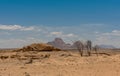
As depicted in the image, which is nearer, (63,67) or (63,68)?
(63,68)

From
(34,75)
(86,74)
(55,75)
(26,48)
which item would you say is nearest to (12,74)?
(34,75)

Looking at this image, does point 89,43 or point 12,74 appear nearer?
point 12,74

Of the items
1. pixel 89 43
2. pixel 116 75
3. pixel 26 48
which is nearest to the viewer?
pixel 116 75

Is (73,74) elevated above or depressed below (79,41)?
below

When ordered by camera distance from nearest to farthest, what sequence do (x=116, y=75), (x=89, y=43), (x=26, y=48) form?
(x=116, y=75) → (x=26, y=48) → (x=89, y=43)

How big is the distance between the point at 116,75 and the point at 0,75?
28.4ft

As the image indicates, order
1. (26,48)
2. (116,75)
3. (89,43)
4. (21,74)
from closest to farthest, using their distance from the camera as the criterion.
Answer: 1. (116,75)
2. (21,74)
3. (26,48)
4. (89,43)

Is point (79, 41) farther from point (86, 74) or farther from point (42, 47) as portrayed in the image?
point (86, 74)

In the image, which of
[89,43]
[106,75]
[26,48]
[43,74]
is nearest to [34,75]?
[43,74]

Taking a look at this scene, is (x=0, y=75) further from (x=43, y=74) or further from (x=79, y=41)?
(x=79, y=41)

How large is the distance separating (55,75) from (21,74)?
2.88 m

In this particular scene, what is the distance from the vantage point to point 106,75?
2036cm

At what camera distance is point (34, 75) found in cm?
2094

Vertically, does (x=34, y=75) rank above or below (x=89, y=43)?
below
